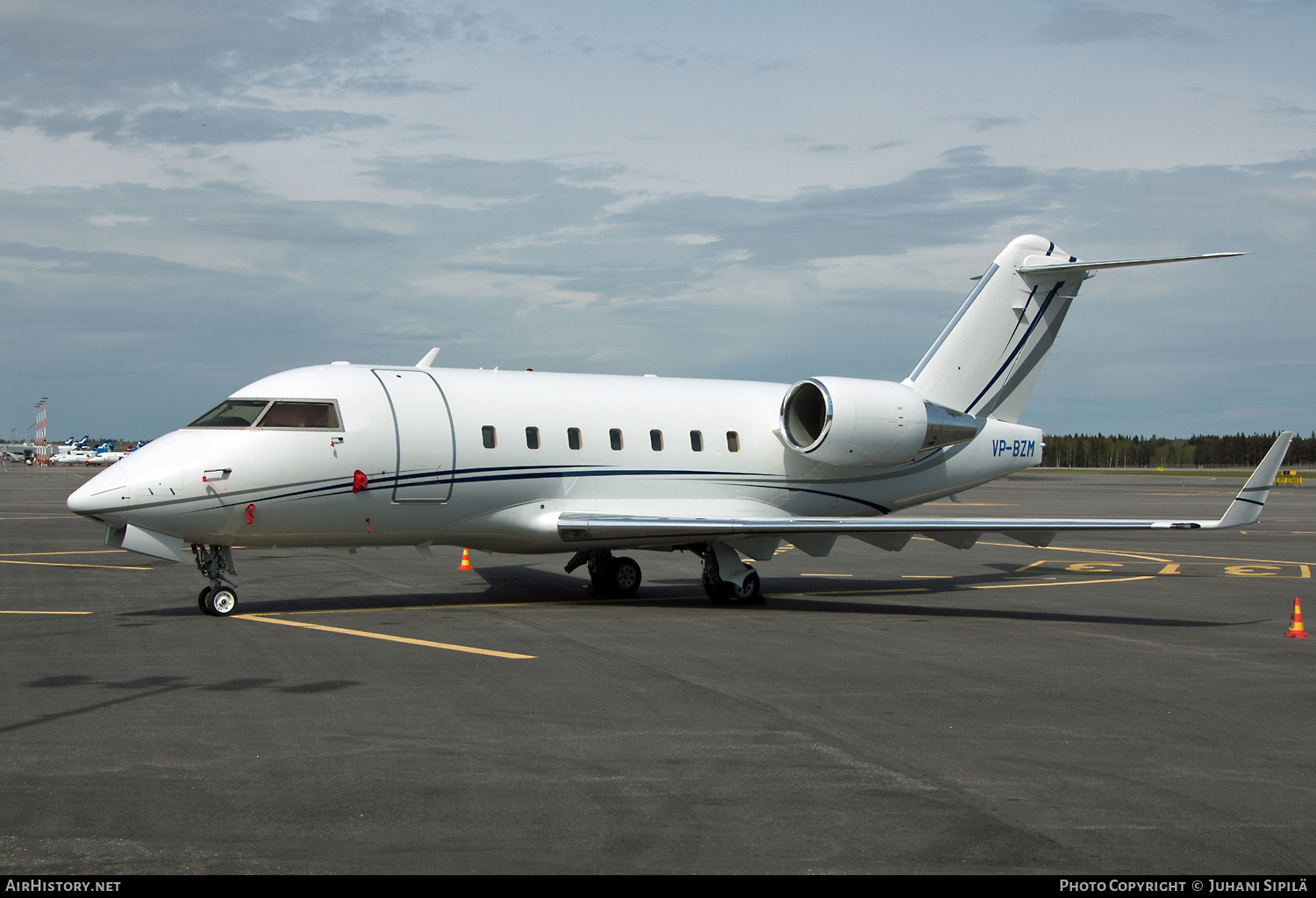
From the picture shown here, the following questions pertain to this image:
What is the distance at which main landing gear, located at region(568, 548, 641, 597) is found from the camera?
18578 millimetres

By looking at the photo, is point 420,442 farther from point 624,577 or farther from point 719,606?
point 719,606

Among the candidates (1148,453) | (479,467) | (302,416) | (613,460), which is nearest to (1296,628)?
(613,460)

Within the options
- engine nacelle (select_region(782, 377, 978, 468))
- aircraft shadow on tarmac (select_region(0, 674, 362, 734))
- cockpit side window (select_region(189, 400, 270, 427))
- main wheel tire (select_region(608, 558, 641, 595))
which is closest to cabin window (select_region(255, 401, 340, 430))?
cockpit side window (select_region(189, 400, 270, 427))

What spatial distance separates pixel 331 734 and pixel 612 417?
9.87 metres

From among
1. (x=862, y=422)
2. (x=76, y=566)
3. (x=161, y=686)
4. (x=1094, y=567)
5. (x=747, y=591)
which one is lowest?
(x=1094, y=567)

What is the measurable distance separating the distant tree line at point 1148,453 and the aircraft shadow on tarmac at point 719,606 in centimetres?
13248

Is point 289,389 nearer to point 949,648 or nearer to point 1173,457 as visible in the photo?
point 949,648

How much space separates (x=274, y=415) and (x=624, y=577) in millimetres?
6476

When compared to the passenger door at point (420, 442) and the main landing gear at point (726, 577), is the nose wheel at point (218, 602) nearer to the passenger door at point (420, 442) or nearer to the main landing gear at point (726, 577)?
the passenger door at point (420, 442)

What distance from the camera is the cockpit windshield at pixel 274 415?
14.9m

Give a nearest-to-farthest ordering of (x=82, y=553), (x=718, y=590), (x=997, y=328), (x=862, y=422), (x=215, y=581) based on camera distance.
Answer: (x=215, y=581)
(x=718, y=590)
(x=862, y=422)
(x=997, y=328)
(x=82, y=553)

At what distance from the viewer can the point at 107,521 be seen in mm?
13883

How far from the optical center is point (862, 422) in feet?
60.5

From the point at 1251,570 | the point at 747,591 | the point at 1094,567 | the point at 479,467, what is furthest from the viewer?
the point at 1094,567
